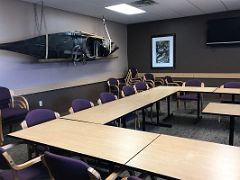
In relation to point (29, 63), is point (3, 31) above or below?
above

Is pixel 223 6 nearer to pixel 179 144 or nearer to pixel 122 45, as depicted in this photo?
pixel 122 45

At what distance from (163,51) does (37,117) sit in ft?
17.9

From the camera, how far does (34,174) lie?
1.86 m

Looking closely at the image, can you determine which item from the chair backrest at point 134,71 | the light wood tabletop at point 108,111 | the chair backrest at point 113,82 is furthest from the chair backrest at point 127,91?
the chair backrest at point 134,71

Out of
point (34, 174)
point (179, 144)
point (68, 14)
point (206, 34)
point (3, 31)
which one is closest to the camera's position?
point (179, 144)

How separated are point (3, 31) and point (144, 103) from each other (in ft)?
9.56

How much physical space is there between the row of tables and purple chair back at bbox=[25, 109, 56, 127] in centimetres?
17

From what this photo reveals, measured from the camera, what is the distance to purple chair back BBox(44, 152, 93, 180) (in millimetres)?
1363

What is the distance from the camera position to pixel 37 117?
100 inches

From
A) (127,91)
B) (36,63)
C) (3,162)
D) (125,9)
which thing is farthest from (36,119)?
(125,9)

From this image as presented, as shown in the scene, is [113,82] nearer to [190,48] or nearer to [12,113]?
[190,48]

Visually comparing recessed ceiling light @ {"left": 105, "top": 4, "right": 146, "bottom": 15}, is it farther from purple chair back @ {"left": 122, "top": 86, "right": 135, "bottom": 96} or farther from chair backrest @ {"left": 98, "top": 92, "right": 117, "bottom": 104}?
chair backrest @ {"left": 98, "top": 92, "right": 117, "bottom": 104}

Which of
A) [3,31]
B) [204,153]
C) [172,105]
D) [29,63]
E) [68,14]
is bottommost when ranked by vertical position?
[172,105]

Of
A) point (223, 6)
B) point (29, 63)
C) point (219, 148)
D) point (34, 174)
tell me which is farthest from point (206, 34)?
point (34, 174)
